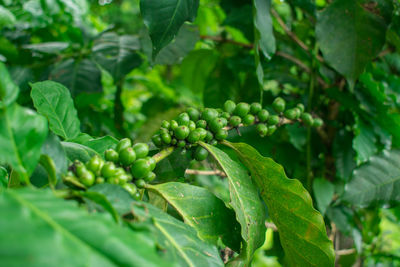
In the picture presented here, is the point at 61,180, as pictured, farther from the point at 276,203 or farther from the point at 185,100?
the point at 185,100

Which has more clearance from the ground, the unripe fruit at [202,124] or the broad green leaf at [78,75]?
the unripe fruit at [202,124]

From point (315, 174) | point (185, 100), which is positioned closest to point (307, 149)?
point (315, 174)

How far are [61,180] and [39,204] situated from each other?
7.2 inches

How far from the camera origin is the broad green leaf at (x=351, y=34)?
113cm

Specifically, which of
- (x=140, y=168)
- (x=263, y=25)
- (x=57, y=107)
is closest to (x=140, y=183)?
(x=140, y=168)

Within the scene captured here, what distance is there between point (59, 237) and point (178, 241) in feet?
0.78

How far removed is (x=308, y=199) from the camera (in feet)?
2.36

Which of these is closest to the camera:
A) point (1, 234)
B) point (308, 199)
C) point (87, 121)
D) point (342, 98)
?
point (1, 234)

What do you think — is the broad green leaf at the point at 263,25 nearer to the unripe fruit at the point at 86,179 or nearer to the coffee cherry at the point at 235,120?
the coffee cherry at the point at 235,120

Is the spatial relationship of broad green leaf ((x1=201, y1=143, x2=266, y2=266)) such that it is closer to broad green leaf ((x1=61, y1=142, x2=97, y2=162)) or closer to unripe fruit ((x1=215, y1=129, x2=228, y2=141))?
unripe fruit ((x1=215, y1=129, x2=228, y2=141))

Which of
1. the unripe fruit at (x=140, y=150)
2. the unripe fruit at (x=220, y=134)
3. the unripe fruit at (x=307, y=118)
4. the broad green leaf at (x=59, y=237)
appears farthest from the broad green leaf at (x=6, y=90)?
the unripe fruit at (x=307, y=118)

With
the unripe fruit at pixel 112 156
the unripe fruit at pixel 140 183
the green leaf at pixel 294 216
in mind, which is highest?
the unripe fruit at pixel 112 156

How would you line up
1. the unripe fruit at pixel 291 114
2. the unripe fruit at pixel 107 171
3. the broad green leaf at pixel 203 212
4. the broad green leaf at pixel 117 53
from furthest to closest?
the broad green leaf at pixel 117 53 < the unripe fruit at pixel 291 114 < the broad green leaf at pixel 203 212 < the unripe fruit at pixel 107 171

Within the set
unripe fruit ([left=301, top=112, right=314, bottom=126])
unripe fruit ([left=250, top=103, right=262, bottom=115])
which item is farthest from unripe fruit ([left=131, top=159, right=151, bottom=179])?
unripe fruit ([left=301, top=112, right=314, bottom=126])
